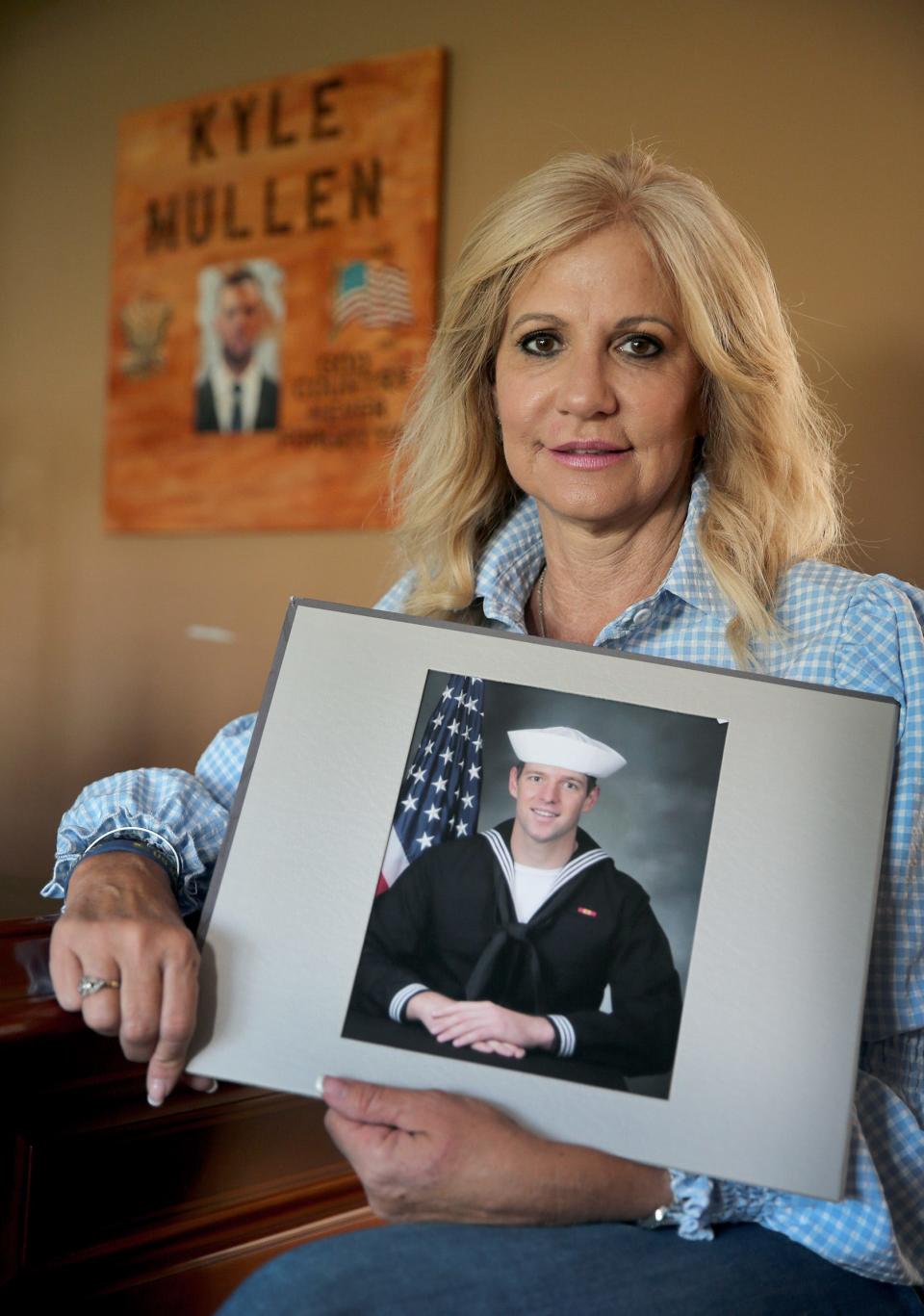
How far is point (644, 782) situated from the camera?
0.92 metres

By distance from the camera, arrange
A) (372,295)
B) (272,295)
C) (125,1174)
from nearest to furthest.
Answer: (125,1174) → (372,295) → (272,295)

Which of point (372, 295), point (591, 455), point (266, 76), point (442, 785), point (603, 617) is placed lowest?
point (442, 785)

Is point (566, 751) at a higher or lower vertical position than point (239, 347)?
lower

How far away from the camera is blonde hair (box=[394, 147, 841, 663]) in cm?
127

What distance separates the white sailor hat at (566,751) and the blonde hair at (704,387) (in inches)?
12.4

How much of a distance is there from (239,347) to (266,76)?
61 cm

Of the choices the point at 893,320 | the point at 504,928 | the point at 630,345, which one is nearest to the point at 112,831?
the point at 504,928

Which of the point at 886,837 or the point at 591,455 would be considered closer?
the point at 886,837

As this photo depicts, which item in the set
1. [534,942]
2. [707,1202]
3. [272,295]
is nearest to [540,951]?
[534,942]

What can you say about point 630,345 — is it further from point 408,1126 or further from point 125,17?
point 125,17

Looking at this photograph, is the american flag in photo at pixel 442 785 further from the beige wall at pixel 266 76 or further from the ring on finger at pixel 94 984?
the beige wall at pixel 266 76

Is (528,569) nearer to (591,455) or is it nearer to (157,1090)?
(591,455)

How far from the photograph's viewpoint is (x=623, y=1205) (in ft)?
2.94

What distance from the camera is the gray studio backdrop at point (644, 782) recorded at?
89cm
